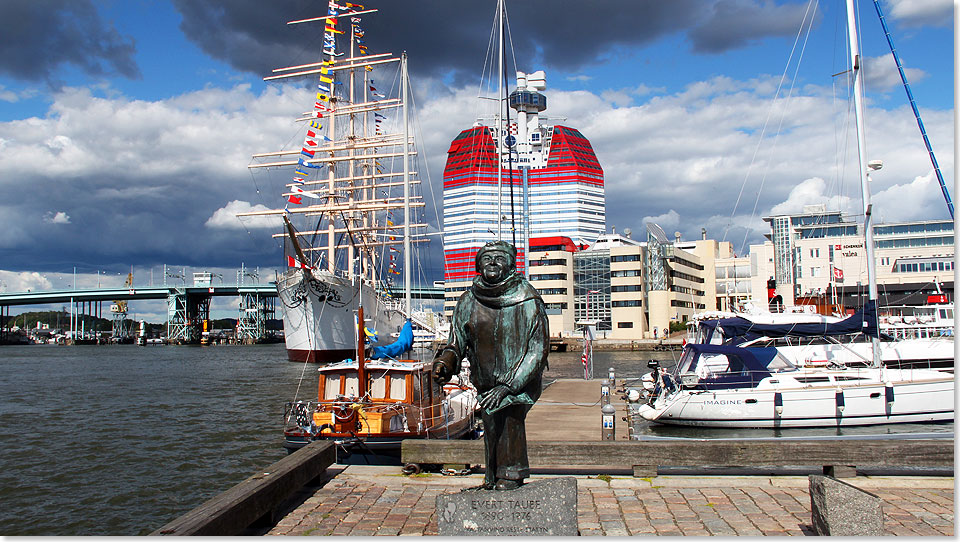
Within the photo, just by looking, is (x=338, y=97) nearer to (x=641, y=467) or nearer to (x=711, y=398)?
(x=711, y=398)

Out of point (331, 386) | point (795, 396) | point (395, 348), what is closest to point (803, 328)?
point (795, 396)

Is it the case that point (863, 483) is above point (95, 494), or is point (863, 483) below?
above

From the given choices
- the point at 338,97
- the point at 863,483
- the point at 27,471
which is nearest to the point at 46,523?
the point at 27,471

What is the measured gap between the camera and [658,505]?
8133mm

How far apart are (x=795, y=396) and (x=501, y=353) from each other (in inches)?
686

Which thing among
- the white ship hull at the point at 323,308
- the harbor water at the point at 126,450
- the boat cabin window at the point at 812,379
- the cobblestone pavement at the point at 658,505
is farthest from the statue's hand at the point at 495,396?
the white ship hull at the point at 323,308

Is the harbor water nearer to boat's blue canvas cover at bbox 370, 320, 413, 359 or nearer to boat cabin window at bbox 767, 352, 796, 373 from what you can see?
boat cabin window at bbox 767, 352, 796, 373

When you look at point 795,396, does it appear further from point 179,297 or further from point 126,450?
point 179,297

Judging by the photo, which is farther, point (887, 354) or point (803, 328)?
point (887, 354)

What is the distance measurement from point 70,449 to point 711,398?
20.1m

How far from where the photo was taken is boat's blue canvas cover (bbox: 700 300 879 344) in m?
23.8

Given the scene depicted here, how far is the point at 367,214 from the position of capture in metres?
82.4

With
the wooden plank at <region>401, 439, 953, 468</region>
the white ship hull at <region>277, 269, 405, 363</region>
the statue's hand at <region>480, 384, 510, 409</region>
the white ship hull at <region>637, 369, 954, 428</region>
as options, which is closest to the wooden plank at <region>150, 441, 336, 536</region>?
the wooden plank at <region>401, 439, 953, 468</region>

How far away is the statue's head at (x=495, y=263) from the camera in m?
6.30
